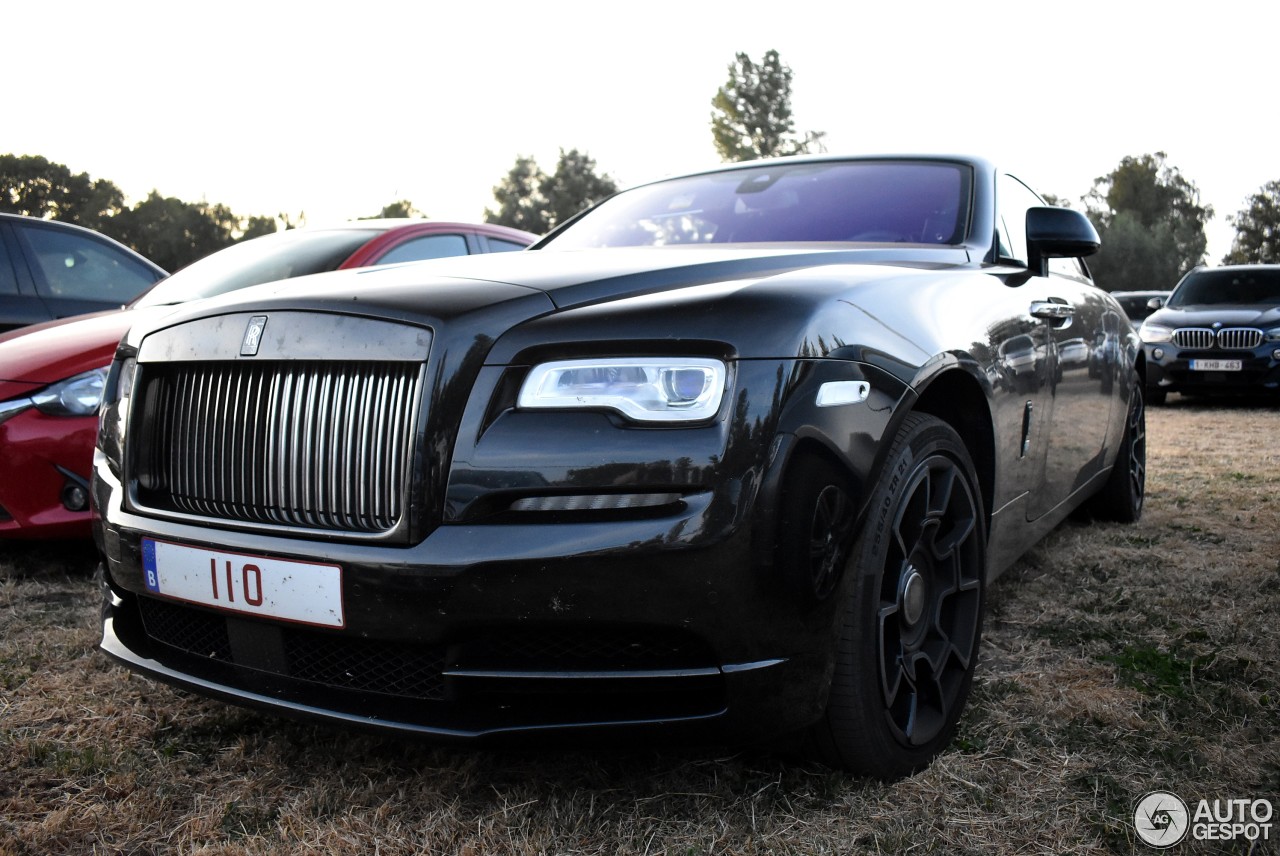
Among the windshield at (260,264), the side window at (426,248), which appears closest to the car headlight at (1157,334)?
the side window at (426,248)

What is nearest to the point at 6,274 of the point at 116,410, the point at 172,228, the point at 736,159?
the point at 116,410

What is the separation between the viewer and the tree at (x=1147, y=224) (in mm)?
50250

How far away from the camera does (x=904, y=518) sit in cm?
201

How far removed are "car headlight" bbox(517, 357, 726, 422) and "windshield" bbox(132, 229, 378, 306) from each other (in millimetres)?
2885

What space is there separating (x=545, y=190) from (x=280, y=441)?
67.5m

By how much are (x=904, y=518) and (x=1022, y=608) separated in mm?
1367

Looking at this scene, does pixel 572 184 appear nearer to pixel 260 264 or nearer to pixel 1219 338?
pixel 1219 338

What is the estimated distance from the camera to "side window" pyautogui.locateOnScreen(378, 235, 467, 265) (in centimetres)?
457

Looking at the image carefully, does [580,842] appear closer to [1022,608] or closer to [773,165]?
[1022,608]

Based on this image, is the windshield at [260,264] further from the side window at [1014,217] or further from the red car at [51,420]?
the side window at [1014,217]

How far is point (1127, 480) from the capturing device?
4.28m

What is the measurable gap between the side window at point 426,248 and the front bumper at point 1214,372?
7427mm

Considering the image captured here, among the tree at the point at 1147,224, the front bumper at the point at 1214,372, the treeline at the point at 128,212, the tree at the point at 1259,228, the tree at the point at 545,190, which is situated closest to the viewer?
the front bumper at the point at 1214,372

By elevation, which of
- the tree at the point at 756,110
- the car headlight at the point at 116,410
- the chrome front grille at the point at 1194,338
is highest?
the tree at the point at 756,110
